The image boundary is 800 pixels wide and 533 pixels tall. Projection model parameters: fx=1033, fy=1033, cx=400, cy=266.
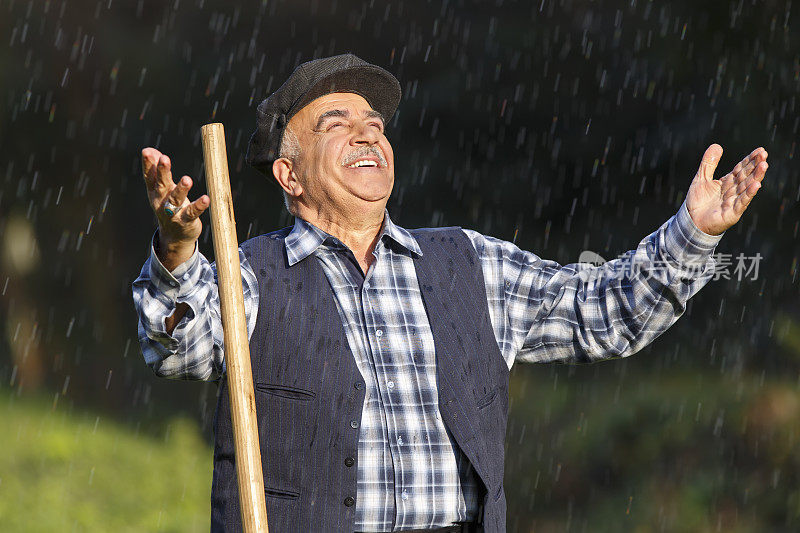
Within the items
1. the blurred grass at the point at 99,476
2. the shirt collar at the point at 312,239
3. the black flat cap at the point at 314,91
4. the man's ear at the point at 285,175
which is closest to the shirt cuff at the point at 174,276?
the shirt collar at the point at 312,239

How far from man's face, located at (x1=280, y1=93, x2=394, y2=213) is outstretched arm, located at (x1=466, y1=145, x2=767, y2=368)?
0.32 meters

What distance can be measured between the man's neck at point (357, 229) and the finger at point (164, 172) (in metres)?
0.73

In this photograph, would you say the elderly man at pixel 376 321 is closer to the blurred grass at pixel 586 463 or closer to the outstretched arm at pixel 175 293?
the outstretched arm at pixel 175 293

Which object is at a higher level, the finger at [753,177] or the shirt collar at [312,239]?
the finger at [753,177]

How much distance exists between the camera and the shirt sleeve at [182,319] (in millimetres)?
2369

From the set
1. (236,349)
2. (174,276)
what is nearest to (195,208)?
(174,276)

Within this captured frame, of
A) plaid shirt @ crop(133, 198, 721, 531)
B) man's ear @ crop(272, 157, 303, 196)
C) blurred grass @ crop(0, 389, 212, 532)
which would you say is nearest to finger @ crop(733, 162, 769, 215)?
plaid shirt @ crop(133, 198, 721, 531)

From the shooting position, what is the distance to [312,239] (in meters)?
2.78

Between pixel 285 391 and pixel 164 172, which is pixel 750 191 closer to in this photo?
pixel 285 391

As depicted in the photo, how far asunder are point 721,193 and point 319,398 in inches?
44.7

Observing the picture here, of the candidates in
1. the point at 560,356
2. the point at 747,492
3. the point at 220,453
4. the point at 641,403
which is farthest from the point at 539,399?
the point at 220,453

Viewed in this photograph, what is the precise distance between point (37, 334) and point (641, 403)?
626 cm

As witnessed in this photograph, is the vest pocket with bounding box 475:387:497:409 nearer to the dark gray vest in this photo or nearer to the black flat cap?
the dark gray vest

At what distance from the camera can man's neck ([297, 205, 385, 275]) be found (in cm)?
286
